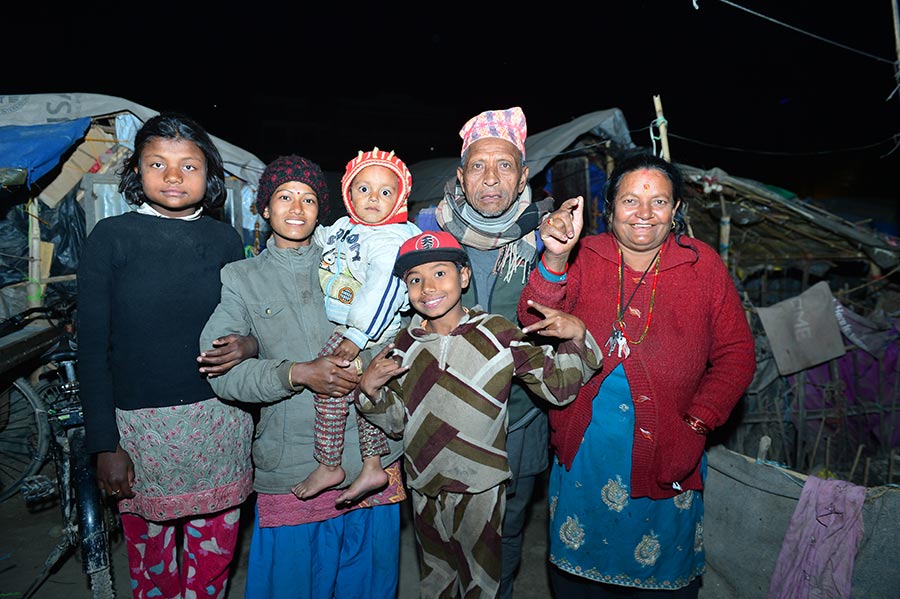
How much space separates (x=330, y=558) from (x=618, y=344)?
1707 mm

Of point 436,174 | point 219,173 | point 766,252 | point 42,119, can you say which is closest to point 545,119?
point 436,174

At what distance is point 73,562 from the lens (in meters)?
3.72

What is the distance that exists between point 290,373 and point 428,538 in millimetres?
989

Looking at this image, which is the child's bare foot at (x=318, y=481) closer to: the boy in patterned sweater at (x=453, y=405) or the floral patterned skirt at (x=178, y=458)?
the boy in patterned sweater at (x=453, y=405)

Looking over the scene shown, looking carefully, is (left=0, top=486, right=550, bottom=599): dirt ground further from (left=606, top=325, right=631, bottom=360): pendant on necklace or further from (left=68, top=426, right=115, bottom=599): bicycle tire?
(left=606, top=325, right=631, bottom=360): pendant on necklace

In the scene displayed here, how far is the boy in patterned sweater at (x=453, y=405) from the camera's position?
2.04 metres

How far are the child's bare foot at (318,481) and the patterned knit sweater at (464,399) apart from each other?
11.5 inches

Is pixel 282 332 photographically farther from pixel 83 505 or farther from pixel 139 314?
pixel 83 505

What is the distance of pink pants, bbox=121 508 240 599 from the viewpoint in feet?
Result: 7.68

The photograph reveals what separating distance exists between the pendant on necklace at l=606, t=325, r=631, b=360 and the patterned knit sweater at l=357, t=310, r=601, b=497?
231mm

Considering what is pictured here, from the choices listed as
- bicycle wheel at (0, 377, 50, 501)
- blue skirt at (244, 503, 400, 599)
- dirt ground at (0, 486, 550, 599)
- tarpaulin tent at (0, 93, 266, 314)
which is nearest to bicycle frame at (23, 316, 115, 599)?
dirt ground at (0, 486, 550, 599)

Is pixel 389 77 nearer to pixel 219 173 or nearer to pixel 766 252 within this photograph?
pixel 766 252

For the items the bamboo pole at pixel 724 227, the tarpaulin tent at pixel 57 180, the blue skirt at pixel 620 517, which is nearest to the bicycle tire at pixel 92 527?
the blue skirt at pixel 620 517

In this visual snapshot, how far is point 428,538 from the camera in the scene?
2.15 metres
